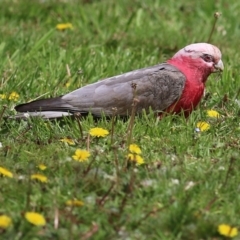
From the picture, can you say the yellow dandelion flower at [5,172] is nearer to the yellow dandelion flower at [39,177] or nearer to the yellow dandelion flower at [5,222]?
the yellow dandelion flower at [39,177]

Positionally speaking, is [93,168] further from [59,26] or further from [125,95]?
[59,26]

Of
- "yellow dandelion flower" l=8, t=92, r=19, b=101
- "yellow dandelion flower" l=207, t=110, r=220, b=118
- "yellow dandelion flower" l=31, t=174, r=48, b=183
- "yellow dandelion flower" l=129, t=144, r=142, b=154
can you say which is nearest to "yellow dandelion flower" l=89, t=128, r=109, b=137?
"yellow dandelion flower" l=129, t=144, r=142, b=154

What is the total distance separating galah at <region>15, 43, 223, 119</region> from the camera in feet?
16.2

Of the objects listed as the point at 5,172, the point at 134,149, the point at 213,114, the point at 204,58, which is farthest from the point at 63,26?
the point at 5,172

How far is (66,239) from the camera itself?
3398mm

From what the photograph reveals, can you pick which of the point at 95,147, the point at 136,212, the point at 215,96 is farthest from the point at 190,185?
the point at 215,96

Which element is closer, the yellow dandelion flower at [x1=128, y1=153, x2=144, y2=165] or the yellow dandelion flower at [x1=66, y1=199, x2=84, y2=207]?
the yellow dandelion flower at [x1=66, y1=199, x2=84, y2=207]

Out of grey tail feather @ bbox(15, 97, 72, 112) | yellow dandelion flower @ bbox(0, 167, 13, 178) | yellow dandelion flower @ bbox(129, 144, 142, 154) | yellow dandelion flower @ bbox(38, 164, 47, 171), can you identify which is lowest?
grey tail feather @ bbox(15, 97, 72, 112)

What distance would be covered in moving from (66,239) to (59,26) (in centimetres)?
371

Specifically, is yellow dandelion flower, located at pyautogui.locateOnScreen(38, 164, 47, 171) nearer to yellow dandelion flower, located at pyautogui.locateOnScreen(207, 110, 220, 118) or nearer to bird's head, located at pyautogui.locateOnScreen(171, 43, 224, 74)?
→ yellow dandelion flower, located at pyautogui.locateOnScreen(207, 110, 220, 118)

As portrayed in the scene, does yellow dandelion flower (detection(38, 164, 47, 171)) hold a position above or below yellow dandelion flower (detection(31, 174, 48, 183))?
below

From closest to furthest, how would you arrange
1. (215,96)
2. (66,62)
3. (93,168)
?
(93,168) < (215,96) < (66,62)

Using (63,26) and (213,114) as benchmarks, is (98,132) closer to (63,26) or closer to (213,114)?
(213,114)

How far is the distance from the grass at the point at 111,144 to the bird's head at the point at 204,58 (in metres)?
0.23
